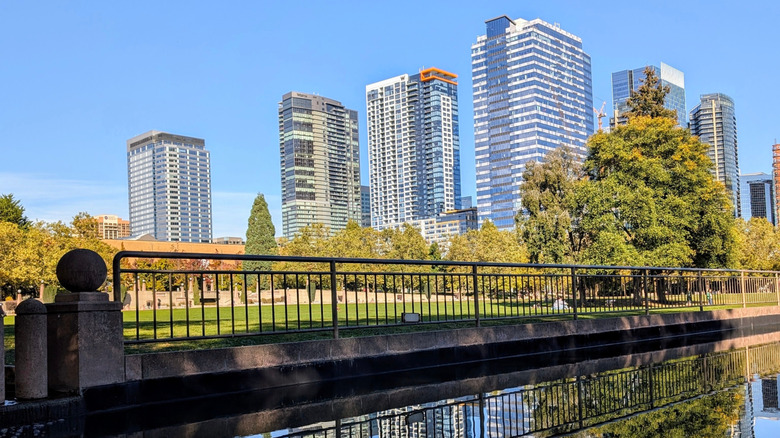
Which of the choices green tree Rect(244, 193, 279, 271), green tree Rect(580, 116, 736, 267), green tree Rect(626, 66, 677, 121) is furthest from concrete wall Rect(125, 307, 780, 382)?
green tree Rect(244, 193, 279, 271)

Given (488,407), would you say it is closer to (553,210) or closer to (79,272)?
(79,272)

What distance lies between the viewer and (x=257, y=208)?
7119cm

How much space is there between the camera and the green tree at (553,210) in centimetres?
3111

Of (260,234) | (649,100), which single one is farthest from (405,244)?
(649,100)

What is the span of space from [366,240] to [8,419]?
5766 centimetres

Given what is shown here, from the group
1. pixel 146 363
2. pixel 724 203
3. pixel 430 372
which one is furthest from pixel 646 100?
pixel 146 363

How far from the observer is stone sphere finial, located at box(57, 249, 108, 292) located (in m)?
5.83

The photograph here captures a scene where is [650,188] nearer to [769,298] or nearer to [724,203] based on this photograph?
[724,203]

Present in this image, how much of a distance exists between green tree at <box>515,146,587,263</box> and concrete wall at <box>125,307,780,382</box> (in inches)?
665

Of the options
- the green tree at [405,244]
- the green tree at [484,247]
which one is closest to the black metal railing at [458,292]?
the green tree at [484,247]

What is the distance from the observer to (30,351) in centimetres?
555

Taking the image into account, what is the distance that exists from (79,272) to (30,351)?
749 millimetres

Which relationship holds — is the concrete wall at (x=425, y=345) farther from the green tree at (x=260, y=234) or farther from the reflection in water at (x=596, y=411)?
the green tree at (x=260, y=234)

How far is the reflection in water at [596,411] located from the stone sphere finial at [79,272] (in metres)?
2.27
